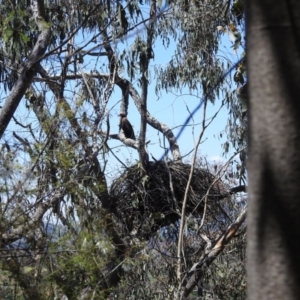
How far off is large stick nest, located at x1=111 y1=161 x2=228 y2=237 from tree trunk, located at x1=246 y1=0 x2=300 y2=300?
6259 mm

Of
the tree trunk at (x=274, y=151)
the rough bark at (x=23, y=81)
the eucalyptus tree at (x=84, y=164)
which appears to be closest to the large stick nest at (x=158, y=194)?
the eucalyptus tree at (x=84, y=164)

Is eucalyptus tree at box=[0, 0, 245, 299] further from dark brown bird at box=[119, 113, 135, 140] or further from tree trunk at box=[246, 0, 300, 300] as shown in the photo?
tree trunk at box=[246, 0, 300, 300]

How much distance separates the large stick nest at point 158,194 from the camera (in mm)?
8641

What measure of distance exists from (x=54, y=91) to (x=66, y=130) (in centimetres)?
171

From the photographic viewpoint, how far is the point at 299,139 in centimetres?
215

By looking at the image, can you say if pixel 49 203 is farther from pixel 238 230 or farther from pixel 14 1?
pixel 14 1

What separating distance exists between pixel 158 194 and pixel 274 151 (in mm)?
6918

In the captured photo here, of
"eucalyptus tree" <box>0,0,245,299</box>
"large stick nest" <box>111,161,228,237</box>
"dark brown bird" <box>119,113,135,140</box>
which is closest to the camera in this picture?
"eucalyptus tree" <box>0,0,245,299</box>

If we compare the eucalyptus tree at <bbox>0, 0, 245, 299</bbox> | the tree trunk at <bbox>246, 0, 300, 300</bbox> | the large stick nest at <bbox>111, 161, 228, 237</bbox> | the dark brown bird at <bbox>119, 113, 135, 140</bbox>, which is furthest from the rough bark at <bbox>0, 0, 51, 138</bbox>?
the dark brown bird at <bbox>119, 113, 135, 140</bbox>

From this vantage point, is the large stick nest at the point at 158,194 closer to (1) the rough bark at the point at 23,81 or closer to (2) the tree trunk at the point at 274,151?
(1) the rough bark at the point at 23,81

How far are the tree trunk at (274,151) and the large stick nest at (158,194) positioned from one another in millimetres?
6259

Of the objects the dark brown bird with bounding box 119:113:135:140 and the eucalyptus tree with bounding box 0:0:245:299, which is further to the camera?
the dark brown bird with bounding box 119:113:135:140

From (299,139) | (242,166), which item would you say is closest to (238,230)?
(242,166)

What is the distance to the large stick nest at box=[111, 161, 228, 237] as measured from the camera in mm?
8641
